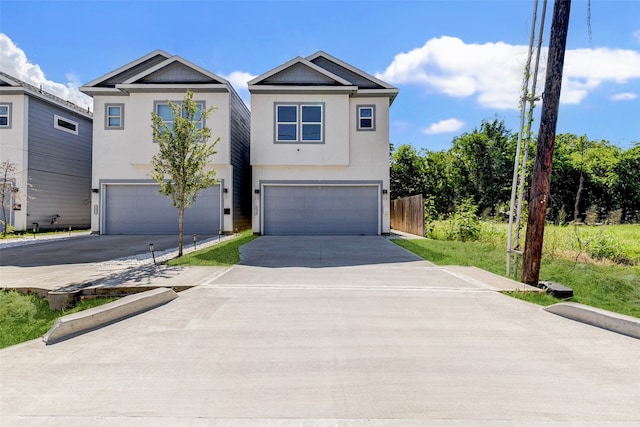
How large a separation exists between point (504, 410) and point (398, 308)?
245 centimetres

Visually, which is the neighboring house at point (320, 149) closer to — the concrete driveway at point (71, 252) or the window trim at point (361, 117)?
the window trim at point (361, 117)

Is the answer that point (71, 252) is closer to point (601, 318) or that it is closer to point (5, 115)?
point (5, 115)

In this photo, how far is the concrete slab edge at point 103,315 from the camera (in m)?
3.99

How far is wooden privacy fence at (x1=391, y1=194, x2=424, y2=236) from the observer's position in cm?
1533

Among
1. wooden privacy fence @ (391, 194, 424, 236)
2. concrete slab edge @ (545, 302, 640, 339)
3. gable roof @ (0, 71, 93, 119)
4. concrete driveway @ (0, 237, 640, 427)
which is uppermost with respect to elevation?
gable roof @ (0, 71, 93, 119)

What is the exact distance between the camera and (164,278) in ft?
21.6

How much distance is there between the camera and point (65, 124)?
17562 mm

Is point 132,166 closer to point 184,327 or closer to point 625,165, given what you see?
point 184,327

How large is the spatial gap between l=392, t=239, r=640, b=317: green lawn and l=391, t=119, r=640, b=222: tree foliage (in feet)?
46.1

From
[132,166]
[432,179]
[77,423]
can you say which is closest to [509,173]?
[432,179]

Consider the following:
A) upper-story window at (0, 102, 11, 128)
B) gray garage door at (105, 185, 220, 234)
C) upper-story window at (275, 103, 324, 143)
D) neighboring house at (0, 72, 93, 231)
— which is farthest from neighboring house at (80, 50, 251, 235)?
upper-story window at (0, 102, 11, 128)

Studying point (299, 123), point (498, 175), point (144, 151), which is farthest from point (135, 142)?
point (498, 175)

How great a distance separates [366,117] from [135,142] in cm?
982

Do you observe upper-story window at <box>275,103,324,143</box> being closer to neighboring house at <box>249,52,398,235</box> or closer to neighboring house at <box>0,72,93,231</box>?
neighboring house at <box>249,52,398,235</box>
